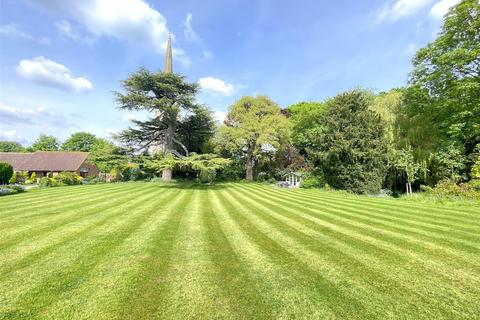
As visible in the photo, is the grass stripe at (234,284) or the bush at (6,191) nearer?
the grass stripe at (234,284)

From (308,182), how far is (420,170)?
32.6 ft

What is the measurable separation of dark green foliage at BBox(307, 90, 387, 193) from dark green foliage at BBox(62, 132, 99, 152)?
7556 centimetres

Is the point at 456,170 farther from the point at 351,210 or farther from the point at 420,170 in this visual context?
the point at 351,210

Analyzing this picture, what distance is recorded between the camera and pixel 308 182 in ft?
87.6

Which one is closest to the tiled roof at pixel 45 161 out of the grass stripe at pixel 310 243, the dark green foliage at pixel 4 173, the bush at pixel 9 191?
the dark green foliage at pixel 4 173

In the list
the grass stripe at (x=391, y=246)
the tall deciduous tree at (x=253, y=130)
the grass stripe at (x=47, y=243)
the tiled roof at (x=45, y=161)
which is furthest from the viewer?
the tiled roof at (x=45, y=161)

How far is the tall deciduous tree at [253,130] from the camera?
30.8 m

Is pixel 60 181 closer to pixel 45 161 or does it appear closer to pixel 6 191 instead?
pixel 6 191

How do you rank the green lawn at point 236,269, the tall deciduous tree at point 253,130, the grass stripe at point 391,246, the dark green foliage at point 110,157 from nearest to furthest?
the green lawn at point 236,269 < the grass stripe at point 391,246 < the dark green foliage at point 110,157 < the tall deciduous tree at point 253,130

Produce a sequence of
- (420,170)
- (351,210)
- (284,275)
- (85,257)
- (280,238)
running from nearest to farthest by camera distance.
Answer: (284,275)
(85,257)
(280,238)
(351,210)
(420,170)

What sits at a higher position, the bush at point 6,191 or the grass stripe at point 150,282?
the bush at point 6,191

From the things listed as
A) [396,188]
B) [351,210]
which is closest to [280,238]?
[351,210]

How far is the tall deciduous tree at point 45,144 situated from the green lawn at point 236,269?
3319 inches

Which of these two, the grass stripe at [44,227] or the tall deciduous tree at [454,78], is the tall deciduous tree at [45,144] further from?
the tall deciduous tree at [454,78]
